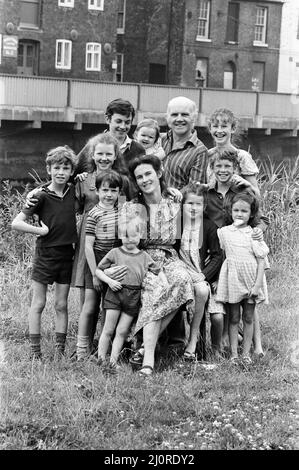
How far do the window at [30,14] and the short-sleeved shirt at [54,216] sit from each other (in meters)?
31.4

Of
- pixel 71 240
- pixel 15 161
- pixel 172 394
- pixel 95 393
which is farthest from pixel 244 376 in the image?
pixel 15 161

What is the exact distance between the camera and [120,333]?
552 cm

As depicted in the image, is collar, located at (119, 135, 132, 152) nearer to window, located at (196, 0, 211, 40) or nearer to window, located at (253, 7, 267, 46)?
window, located at (196, 0, 211, 40)

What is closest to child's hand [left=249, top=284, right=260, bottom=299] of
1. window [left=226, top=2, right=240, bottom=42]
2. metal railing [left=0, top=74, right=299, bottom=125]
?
metal railing [left=0, top=74, right=299, bottom=125]

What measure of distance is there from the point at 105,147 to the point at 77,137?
2487cm

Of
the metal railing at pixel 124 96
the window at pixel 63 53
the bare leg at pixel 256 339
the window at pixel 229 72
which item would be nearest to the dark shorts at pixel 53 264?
the bare leg at pixel 256 339

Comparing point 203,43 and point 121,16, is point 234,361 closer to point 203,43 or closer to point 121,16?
point 121,16

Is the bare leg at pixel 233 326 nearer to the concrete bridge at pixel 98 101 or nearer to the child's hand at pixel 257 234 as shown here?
the child's hand at pixel 257 234

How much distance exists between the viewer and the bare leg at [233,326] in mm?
A: 5844

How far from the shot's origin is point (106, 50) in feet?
124

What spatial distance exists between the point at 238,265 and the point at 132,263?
74cm

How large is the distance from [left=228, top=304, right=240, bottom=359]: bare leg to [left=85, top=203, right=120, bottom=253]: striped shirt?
3.08ft

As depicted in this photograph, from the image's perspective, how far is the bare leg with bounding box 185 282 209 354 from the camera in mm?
5664

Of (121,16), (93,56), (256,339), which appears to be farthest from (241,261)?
(121,16)
